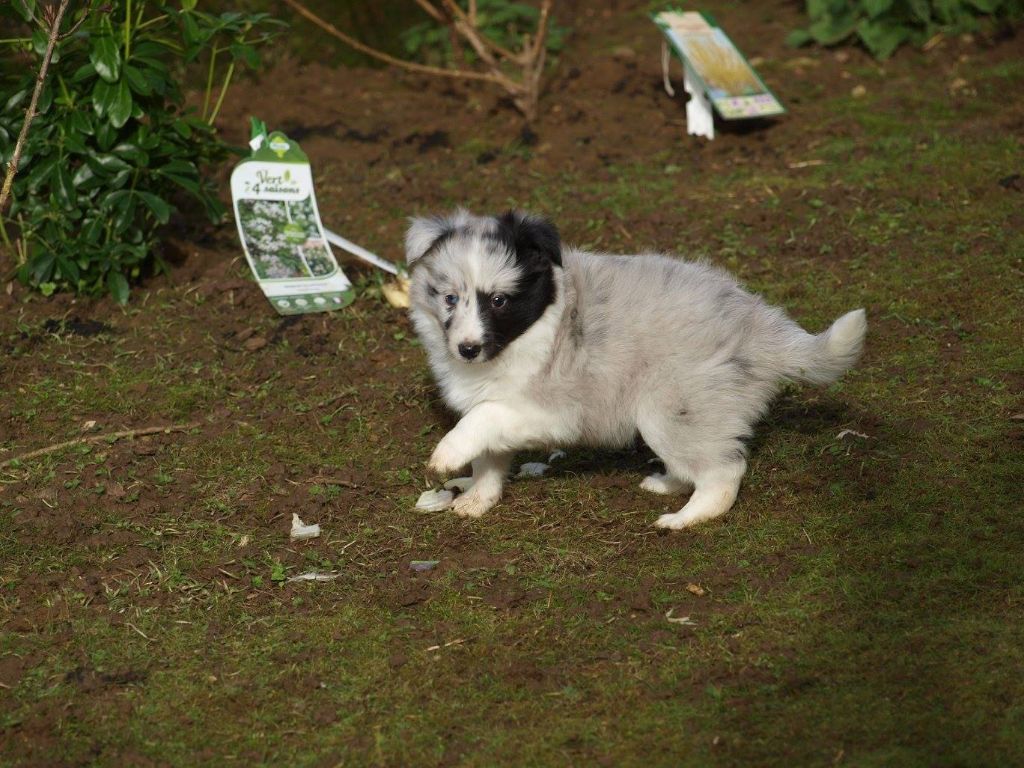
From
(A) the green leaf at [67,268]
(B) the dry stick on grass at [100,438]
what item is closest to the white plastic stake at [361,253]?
(A) the green leaf at [67,268]

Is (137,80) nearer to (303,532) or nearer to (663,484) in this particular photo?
(303,532)

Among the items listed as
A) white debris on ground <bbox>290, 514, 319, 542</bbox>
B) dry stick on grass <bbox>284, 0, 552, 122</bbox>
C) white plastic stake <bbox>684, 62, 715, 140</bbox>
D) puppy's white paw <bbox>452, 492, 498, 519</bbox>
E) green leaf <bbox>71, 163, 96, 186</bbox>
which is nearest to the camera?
white debris on ground <bbox>290, 514, 319, 542</bbox>

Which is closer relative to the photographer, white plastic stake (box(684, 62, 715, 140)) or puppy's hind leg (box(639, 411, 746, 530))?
puppy's hind leg (box(639, 411, 746, 530))

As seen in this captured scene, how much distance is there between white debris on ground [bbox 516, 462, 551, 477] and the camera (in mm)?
5227

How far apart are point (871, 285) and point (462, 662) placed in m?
3.47

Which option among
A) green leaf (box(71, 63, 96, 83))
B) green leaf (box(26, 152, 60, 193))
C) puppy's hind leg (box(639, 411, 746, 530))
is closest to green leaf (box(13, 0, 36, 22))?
green leaf (box(71, 63, 96, 83))

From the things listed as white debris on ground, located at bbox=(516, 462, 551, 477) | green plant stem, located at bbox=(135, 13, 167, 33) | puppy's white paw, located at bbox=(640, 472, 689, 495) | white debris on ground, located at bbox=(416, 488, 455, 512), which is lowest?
white debris on ground, located at bbox=(516, 462, 551, 477)

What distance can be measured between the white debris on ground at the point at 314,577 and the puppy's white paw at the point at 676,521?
49.1 inches

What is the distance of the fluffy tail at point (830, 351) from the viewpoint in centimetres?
429

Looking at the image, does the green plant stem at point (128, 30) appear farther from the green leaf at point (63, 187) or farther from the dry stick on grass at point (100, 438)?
the dry stick on grass at point (100, 438)

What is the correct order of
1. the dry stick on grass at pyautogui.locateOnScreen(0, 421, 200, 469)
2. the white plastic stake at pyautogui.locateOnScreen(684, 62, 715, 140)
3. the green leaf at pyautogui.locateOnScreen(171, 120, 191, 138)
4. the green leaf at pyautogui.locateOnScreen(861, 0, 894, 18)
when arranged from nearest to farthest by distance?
the dry stick on grass at pyautogui.locateOnScreen(0, 421, 200, 469) < the green leaf at pyautogui.locateOnScreen(171, 120, 191, 138) < the white plastic stake at pyautogui.locateOnScreen(684, 62, 715, 140) < the green leaf at pyautogui.locateOnScreen(861, 0, 894, 18)

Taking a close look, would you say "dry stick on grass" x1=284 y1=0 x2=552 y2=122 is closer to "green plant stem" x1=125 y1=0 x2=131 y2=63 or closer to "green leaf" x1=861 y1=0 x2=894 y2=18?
"green plant stem" x1=125 y1=0 x2=131 y2=63

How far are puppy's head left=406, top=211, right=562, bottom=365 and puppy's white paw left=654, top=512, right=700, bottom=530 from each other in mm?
909

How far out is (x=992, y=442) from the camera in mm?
4816
